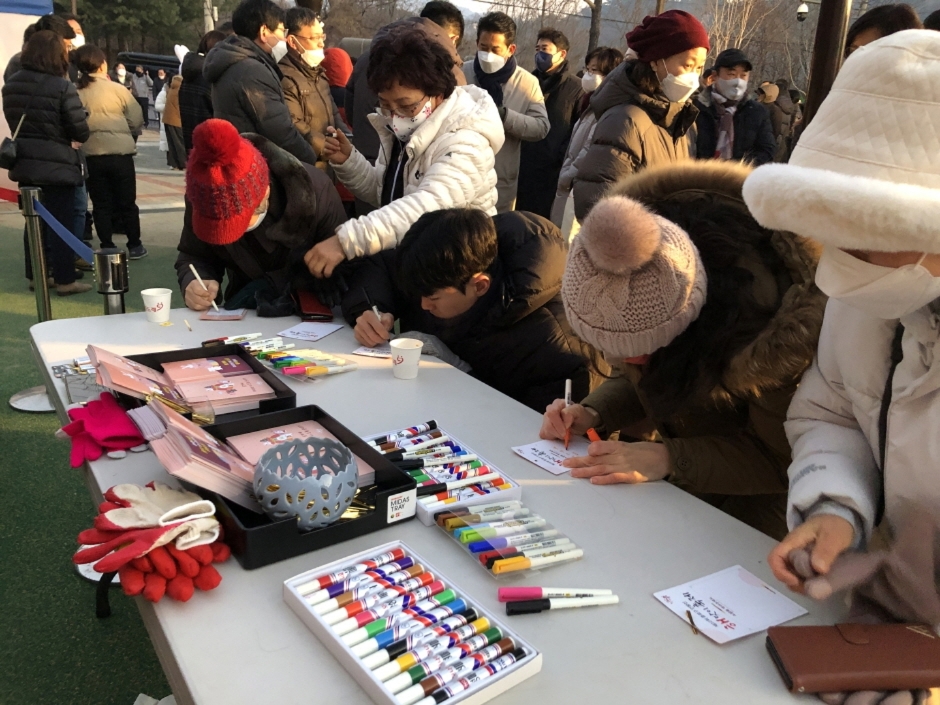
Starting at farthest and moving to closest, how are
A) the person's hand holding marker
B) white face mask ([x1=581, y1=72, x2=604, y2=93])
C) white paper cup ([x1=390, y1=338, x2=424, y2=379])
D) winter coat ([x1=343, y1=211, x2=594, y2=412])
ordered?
white face mask ([x1=581, y1=72, x2=604, y2=93]) < the person's hand holding marker < winter coat ([x1=343, y1=211, x2=594, y2=412]) < white paper cup ([x1=390, y1=338, x2=424, y2=379])

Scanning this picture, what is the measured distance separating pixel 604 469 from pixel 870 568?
1.65 ft

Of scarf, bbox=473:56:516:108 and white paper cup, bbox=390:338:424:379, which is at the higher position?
scarf, bbox=473:56:516:108

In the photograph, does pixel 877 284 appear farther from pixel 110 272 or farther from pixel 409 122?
pixel 110 272

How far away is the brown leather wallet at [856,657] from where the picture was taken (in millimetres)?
846

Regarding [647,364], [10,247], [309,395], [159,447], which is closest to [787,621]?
[647,364]

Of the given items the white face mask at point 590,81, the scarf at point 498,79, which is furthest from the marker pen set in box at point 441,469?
the white face mask at point 590,81

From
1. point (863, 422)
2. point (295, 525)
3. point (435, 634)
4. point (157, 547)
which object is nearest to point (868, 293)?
point (863, 422)

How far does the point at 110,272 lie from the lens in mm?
2258

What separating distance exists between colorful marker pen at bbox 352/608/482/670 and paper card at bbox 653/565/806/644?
288 millimetres

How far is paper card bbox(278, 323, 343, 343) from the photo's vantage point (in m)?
2.16

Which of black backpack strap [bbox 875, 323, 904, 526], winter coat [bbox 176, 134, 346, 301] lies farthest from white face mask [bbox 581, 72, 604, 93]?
black backpack strap [bbox 875, 323, 904, 526]

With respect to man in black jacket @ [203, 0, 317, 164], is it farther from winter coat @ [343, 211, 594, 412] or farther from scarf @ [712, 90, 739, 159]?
scarf @ [712, 90, 739, 159]

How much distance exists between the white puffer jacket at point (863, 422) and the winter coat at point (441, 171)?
4.68 feet

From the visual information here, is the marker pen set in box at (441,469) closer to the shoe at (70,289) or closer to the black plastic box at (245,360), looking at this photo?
the black plastic box at (245,360)
